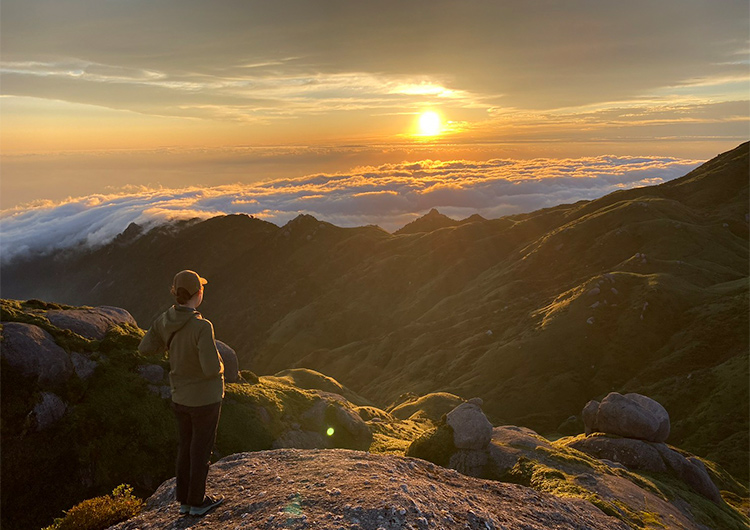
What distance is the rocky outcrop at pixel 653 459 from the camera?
38.9 metres

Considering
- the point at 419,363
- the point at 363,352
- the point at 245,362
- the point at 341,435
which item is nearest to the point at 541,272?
the point at 419,363

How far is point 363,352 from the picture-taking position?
504 feet

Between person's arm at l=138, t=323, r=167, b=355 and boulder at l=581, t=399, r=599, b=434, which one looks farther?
boulder at l=581, t=399, r=599, b=434

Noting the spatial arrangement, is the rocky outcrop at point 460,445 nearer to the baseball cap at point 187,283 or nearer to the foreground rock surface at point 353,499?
the foreground rock surface at point 353,499

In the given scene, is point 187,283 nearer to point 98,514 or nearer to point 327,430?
point 98,514

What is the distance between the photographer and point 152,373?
93.6ft

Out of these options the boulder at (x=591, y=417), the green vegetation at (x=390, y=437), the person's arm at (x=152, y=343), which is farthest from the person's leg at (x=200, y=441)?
the boulder at (x=591, y=417)

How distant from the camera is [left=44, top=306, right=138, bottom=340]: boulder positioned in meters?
28.8

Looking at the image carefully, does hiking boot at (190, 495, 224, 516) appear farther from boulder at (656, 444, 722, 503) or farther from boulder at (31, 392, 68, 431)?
boulder at (656, 444, 722, 503)

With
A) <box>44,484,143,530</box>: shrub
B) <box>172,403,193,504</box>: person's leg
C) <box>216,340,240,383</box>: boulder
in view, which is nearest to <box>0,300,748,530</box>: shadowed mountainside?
<box>44,484,143,530</box>: shrub

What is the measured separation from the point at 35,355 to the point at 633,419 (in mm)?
47373

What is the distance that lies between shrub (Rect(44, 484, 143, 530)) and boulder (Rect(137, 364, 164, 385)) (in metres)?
16.1

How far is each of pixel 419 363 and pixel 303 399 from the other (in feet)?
322

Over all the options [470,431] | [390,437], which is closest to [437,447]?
[470,431]
